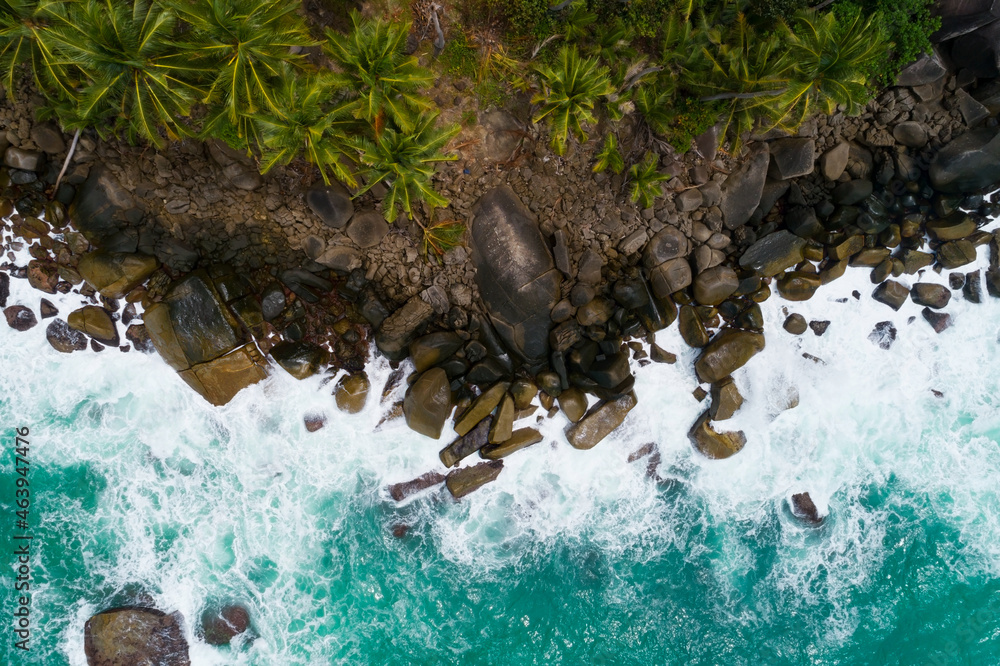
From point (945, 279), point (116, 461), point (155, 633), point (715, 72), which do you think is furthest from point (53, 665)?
point (945, 279)

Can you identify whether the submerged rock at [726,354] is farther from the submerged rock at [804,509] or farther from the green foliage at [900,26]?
the green foliage at [900,26]

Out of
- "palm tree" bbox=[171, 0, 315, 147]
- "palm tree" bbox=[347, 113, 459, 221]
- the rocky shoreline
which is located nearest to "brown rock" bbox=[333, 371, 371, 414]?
the rocky shoreline

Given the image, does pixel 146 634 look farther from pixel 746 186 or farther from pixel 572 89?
pixel 746 186

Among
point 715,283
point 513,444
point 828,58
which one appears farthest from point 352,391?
point 828,58

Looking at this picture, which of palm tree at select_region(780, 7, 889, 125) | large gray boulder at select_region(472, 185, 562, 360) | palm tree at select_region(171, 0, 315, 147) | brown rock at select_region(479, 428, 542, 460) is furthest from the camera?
brown rock at select_region(479, 428, 542, 460)

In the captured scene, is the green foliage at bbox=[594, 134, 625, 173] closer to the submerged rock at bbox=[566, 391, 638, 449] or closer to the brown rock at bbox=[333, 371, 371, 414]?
the submerged rock at bbox=[566, 391, 638, 449]

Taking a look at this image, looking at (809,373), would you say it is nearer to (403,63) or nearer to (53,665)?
(403,63)
